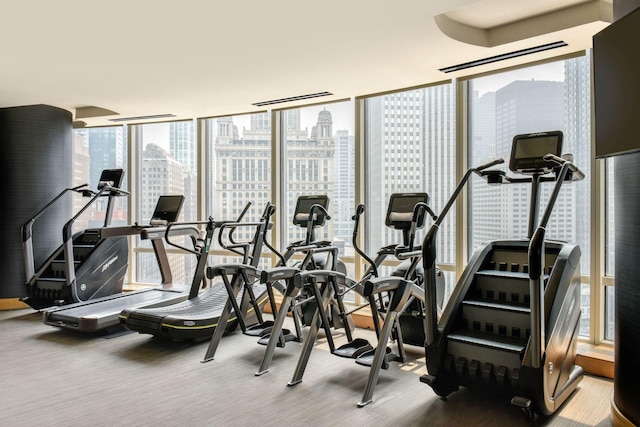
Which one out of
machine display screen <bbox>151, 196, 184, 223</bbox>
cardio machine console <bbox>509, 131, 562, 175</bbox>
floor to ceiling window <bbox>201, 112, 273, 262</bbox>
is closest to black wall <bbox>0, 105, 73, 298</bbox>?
machine display screen <bbox>151, 196, 184, 223</bbox>

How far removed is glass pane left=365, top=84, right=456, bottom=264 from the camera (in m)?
5.73

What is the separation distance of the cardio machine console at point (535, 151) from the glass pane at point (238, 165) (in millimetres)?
4264

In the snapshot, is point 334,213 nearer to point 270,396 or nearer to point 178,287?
point 178,287

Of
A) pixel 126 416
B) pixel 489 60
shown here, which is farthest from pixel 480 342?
pixel 489 60

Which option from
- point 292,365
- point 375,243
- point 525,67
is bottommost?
point 292,365

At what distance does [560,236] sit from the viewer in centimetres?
496

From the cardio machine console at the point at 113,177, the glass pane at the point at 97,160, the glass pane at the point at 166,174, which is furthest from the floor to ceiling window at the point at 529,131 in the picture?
the glass pane at the point at 97,160

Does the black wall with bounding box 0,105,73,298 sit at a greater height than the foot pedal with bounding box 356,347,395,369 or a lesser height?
greater

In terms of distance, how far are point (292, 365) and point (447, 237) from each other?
2463 mm

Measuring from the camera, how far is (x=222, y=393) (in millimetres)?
3781

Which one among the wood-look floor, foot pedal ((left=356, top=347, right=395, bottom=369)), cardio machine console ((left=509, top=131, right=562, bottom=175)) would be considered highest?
cardio machine console ((left=509, top=131, right=562, bottom=175))

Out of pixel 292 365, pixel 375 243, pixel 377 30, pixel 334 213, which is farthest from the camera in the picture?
pixel 334 213

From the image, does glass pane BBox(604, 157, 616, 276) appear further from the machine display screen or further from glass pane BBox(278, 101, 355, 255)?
the machine display screen

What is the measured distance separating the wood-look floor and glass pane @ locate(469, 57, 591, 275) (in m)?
1.61
